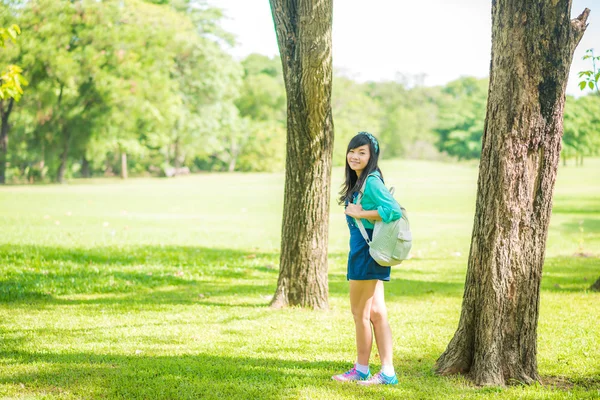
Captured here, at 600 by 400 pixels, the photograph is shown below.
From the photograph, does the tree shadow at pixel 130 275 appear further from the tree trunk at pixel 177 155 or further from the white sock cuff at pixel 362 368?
the tree trunk at pixel 177 155

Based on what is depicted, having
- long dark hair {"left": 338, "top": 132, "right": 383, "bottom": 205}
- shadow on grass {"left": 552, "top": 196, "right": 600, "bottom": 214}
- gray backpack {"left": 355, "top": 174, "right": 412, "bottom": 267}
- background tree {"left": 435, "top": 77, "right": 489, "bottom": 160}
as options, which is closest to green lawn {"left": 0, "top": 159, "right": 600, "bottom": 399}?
gray backpack {"left": 355, "top": 174, "right": 412, "bottom": 267}

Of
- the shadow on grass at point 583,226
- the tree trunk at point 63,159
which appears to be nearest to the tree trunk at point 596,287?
the shadow on grass at point 583,226

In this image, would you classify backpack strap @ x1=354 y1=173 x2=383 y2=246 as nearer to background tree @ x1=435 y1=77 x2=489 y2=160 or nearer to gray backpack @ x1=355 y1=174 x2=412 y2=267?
gray backpack @ x1=355 y1=174 x2=412 y2=267

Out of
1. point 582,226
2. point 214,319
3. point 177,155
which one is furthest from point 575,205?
point 177,155

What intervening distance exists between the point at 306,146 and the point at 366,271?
2895 millimetres

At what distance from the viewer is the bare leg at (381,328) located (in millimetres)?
4945

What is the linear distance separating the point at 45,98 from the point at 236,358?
4177cm

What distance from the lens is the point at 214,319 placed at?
23.8ft

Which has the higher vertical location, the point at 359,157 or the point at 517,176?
the point at 359,157

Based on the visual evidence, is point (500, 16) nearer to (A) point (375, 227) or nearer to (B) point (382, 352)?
(A) point (375, 227)

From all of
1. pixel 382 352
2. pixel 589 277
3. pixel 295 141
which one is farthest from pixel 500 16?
pixel 589 277

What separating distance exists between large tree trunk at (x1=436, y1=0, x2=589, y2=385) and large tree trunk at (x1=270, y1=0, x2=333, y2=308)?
2.83m

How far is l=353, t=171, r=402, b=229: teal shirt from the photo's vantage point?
4.72m

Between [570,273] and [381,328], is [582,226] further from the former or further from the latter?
[381,328]
